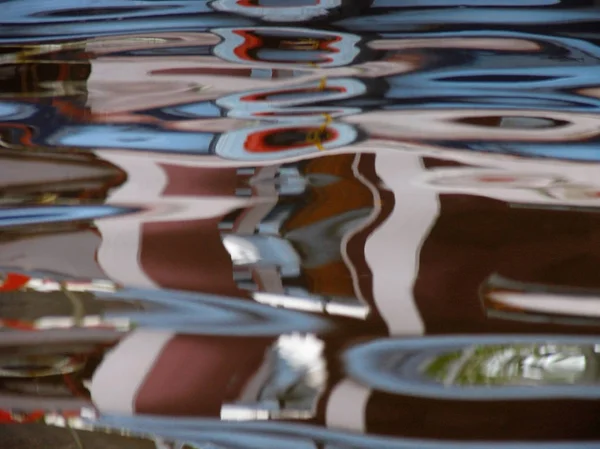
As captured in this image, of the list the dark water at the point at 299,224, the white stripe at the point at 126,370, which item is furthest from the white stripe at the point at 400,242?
the white stripe at the point at 126,370

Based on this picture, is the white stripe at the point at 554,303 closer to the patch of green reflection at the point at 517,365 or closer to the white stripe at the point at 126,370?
the patch of green reflection at the point at 517,365

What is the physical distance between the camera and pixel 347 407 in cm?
34

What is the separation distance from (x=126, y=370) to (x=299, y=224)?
185mm

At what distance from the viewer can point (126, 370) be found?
38cm

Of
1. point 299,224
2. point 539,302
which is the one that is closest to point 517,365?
point 539,302

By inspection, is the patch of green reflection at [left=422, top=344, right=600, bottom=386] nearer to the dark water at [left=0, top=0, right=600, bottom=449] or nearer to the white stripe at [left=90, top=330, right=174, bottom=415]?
the dark water at [left=0, top=0, right=600, bottom=449]

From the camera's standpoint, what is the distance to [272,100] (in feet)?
2.28

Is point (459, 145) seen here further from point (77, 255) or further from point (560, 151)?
point (77, 255)

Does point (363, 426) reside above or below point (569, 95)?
below

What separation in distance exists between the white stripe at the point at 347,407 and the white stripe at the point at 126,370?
3.9 inches

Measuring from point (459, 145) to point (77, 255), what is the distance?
0.34 m

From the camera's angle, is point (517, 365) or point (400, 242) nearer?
point (517, 365)

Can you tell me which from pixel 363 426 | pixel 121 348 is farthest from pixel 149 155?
pixel 363 426

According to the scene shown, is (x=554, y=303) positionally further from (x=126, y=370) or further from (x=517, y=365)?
(x=126, y=370)
